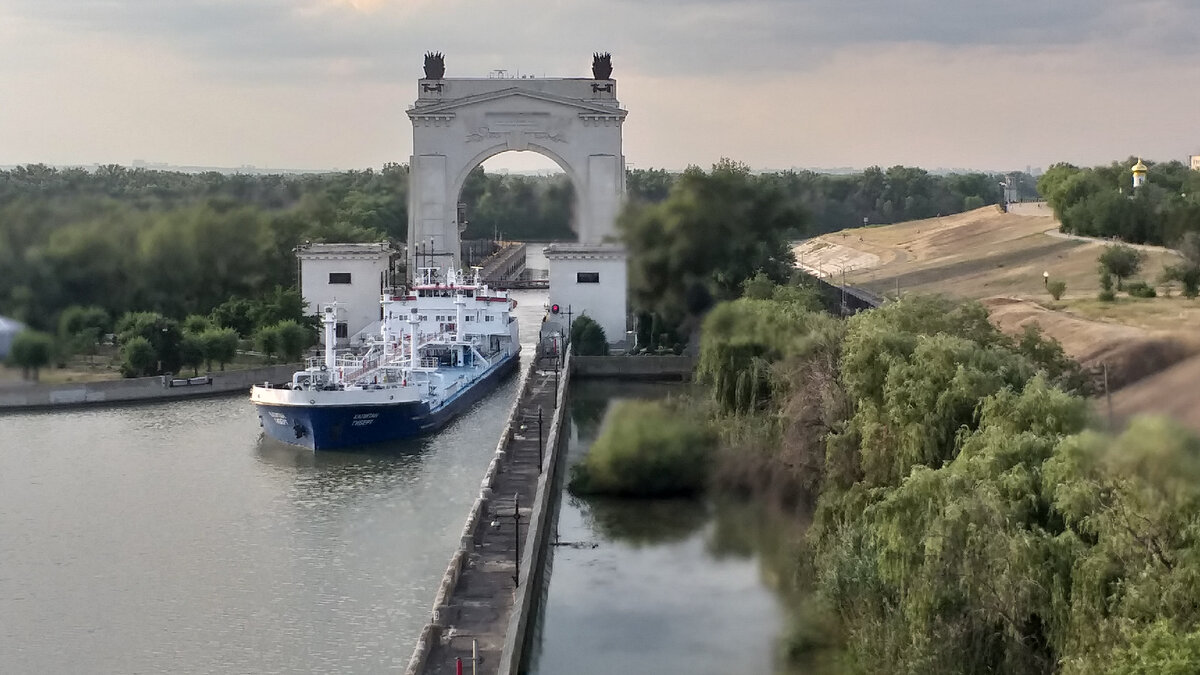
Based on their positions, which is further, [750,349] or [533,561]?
[750,349]

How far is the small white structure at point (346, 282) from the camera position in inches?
1502

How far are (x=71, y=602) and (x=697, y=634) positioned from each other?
6.84 metres

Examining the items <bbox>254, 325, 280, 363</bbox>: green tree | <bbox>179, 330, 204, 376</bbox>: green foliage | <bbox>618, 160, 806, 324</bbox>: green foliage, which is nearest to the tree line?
<bbox>618, 160, 806, 324</bbox>: green foliage

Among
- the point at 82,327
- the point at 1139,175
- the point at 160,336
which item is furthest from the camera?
the point at 1139,175

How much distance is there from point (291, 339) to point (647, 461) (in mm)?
15094

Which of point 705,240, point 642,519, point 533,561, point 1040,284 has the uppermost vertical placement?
point 705,240

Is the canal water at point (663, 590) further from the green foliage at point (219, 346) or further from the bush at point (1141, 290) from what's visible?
the green foliage at point (219, 346)

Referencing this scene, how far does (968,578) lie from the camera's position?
420 inches

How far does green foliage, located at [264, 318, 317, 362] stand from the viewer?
33.8 metres

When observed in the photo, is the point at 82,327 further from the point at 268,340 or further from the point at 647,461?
the point at 647,461

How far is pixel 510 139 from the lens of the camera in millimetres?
41406

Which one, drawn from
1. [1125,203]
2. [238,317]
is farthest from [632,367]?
[1125,203]

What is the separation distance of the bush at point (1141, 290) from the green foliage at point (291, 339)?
18378 mm

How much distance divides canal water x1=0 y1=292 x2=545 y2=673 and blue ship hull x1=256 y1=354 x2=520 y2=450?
393 mm
